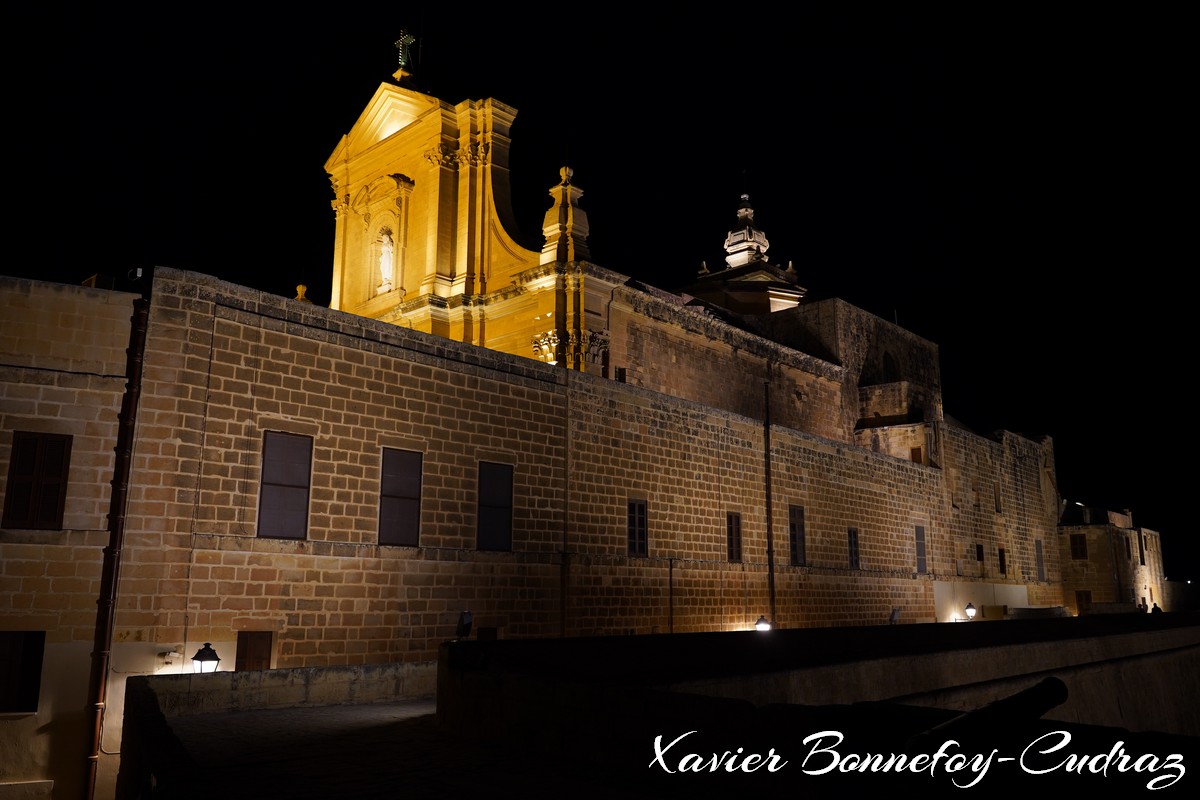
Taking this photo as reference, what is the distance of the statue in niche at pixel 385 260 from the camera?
103ft

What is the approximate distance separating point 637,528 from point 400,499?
5591mm

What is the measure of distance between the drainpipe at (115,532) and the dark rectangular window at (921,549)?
74.1 ft

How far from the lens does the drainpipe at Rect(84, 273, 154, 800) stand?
10.8 m

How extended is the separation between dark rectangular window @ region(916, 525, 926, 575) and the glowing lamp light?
21.6m

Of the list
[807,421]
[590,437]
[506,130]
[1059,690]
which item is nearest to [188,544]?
[590,437]

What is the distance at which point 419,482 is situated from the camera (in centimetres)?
1426

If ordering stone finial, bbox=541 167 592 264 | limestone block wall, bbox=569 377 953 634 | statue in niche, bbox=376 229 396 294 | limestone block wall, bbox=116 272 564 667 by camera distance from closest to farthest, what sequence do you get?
limestone block wall, bbox=116 272 564 667, limestone block wall, bbox=569 377 953 634, stone finial, bbox=541 167 592 264, statue in niche, bbox=376 229 396 294

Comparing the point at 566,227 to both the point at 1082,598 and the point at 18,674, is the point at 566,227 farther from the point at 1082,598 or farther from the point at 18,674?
the point at 1082,598

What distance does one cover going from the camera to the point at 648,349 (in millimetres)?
27016

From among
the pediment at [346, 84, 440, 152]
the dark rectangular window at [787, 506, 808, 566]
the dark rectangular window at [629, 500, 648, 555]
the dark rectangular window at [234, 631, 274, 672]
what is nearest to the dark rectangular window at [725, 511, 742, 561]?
the dark rectangular window at [787, 506, 808, 566]

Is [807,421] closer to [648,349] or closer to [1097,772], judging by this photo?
[648,349]

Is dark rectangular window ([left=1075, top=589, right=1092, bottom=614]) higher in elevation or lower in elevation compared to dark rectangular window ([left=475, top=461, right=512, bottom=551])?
lower

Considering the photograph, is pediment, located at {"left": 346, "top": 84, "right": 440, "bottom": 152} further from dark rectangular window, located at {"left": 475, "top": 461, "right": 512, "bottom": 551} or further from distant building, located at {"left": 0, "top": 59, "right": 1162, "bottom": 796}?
dark rectangular window, located at {"left": 475, "top": 461, "right": 512, "bottom": 551}

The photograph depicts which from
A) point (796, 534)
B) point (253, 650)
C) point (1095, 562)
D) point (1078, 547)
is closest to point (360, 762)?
point (253, 650)
